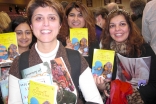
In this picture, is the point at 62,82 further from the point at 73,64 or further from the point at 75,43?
the point at 75,43

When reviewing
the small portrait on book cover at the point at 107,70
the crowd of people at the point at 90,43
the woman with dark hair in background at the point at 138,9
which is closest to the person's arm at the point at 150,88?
the crowd of people at the point at 90,43

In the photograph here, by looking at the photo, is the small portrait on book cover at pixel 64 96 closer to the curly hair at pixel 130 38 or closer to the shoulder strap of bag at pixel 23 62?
the shoulder strap of bag at pixel 23 62

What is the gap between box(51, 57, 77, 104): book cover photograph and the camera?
1.08m

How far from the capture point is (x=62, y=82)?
108 cm

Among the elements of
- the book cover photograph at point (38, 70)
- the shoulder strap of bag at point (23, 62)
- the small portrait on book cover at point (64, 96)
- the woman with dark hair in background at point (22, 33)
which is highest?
the woman with dark hair in background at point (22, 33)

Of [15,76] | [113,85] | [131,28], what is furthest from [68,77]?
[131,28]

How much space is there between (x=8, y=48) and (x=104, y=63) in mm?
978

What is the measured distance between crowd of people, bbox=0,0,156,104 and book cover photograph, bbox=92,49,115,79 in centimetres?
8

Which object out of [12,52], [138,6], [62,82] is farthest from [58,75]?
[138,6]

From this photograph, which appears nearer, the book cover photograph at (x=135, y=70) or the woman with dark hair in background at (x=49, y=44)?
the woman with dark hair in background at (x=49, y=44)

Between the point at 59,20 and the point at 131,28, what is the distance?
3.12ft

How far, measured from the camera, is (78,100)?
1.18m

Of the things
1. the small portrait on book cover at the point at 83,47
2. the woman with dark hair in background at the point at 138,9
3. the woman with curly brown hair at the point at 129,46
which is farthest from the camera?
the woman with dark hair in background at the point at 138,9

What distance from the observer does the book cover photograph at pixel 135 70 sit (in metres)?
1.57
